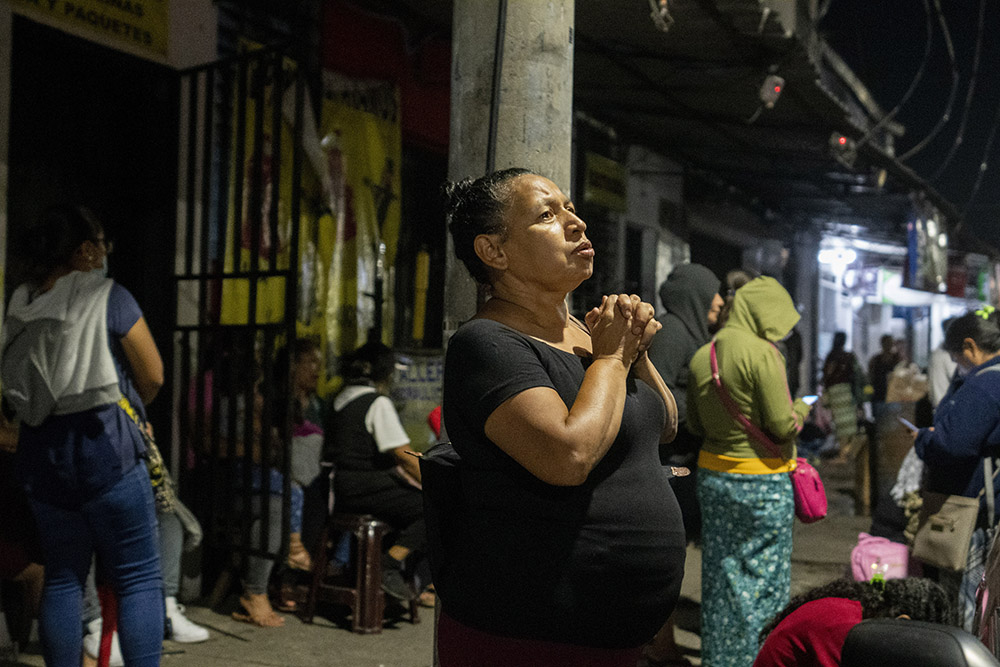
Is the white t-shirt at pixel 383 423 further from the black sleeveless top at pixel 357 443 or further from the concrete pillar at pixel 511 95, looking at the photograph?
the concrete pillar at pixel 511 95

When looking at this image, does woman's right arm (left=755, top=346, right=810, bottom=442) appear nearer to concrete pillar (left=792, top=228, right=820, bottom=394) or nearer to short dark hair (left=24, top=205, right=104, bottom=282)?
short dark hair (left=24, top=205, right=104, bottom=282)

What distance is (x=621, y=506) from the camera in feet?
6.38

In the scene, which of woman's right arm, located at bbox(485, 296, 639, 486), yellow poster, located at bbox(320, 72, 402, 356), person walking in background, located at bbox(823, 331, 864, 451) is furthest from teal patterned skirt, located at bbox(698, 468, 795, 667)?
person walking in background, located at bbox(823, 331, 864, 451)

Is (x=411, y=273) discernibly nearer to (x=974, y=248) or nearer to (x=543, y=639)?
(x=543, y=639)

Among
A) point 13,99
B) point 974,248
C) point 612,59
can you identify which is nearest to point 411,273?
point 612,59

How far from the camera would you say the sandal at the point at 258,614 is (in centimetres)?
535

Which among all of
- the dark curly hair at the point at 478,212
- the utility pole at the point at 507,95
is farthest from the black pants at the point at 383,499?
the dark curly hair at the point at 478,212

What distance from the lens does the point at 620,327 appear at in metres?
1.95

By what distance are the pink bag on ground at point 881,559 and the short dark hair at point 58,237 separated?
3.68 metres

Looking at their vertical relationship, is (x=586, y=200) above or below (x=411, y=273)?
above

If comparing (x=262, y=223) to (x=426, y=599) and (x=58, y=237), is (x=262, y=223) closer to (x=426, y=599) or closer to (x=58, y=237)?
(x=426, y=599)

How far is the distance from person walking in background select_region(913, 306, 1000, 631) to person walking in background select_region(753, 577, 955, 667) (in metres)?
1.71

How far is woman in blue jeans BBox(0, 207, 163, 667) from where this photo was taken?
128 inches

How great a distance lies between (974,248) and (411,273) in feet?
70.8
